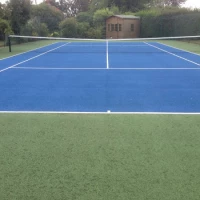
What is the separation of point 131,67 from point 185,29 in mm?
22014

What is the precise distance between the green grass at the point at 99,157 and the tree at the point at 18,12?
24.0 m

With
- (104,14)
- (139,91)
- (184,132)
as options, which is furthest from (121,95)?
(104,14)

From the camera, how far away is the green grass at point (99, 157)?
3.28 m

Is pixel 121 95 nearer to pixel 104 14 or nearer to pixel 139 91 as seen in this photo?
pixel 139 91

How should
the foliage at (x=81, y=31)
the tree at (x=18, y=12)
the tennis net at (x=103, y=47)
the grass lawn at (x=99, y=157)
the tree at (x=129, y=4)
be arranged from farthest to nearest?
1. the tree at (x=129, y=4)
2. the foliage at (x=81, y=31)
3. the tree at (x=18, y=12)
4. the tennis net at (x=103, y=47)
5. the grass lawn at (x=99, y=157)

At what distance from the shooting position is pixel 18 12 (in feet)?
91.5

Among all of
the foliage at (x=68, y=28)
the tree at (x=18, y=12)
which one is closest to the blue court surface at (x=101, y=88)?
the tree at (x=18, y=12)

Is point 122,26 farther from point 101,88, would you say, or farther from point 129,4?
point 101,88

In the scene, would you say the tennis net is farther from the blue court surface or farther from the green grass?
the green grass

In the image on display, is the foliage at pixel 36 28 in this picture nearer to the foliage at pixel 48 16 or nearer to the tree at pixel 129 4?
the foliage at pixel 48 16

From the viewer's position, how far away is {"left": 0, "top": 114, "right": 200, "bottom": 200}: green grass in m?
3.28

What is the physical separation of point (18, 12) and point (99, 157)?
26632 millimetres

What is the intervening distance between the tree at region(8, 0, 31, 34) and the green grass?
78.8ft

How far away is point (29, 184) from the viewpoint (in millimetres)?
3398
